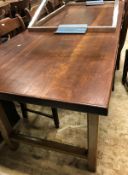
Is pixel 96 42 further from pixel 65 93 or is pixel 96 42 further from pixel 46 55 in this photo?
pixel 65 93

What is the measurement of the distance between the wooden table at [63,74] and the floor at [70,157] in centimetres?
15

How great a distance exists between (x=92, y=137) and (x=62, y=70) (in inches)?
17.7

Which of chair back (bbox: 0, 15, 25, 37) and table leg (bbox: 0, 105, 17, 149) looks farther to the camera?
chair back (bbox: 0, 15, 25, 37)

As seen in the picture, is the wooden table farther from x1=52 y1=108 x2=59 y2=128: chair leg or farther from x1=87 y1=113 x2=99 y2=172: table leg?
x1=52 y1=108 x2=59 y2=128: chair leg

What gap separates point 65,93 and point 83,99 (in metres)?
0.10

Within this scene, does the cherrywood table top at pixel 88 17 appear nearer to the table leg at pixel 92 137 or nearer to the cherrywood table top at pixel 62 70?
the cherrywood table top at pixel 62 70

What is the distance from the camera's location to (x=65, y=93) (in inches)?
32.8

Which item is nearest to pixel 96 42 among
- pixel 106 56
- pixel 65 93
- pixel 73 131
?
pixel 106 56

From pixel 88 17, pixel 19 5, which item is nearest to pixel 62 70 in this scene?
pixel 88 17

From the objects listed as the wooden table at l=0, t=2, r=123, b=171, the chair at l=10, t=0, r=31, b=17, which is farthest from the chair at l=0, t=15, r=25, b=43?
the chair at l=10, t=0, r=31, b=17

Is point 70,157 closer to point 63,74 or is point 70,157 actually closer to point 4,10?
point 63,74

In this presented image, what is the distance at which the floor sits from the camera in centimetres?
137

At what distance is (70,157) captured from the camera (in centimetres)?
145

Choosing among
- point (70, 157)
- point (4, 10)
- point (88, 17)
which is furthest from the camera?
point (4, 10)
